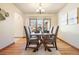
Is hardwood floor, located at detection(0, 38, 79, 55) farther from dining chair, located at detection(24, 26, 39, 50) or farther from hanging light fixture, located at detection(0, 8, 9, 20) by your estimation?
hanging light fixture, located at detection(0, 8, 9, 20)

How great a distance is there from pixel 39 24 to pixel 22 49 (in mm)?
888

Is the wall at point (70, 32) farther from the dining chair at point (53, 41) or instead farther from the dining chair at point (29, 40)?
the dining chair at point (29, 40)

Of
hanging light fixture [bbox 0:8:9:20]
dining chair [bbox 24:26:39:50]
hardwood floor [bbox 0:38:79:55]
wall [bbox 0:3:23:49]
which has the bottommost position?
hardwood floor [bbox 0:38:79:55]

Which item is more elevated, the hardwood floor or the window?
the window

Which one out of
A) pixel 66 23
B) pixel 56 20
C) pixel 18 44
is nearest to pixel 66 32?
pixel 66 23

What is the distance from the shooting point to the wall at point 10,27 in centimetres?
379

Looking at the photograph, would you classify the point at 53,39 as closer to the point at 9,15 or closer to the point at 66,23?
the point at 66,23

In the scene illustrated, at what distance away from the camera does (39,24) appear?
150 inches

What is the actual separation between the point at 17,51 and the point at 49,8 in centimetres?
145

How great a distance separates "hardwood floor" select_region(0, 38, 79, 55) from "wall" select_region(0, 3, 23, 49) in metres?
0.16

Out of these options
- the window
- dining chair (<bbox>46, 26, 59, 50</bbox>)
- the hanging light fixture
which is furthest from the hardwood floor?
the hanging light fixture

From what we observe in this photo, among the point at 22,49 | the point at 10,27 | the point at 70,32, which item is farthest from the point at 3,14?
the point at 70,32

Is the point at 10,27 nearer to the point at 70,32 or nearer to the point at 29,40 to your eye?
the point at 29,40

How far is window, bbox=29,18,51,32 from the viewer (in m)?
3.82
